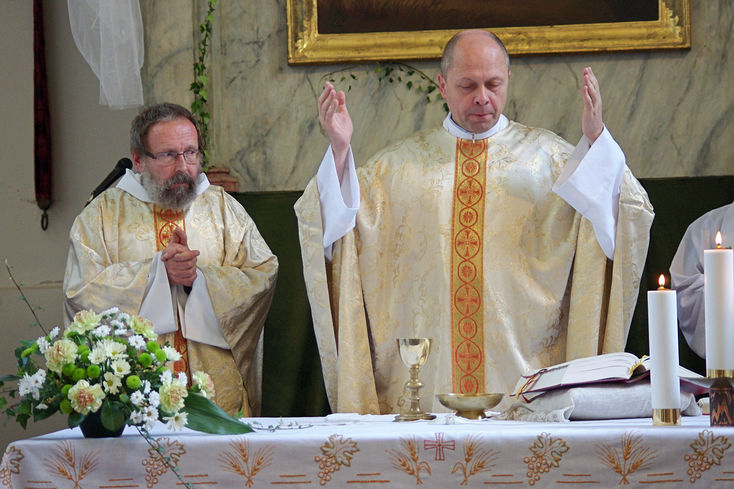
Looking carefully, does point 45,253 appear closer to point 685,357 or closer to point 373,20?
point 373,20

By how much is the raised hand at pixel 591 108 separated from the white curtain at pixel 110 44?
2.34 m

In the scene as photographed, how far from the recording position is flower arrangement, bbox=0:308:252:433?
262 cm

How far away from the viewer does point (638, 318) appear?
528cm

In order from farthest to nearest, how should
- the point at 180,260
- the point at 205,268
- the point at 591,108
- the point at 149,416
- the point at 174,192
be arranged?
the point at 174,192 < the point at 205,268 < the point at 180,260 < the point at 591,108 < the point at 149,416

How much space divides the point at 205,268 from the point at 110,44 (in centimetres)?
140

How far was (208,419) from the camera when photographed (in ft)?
8.87

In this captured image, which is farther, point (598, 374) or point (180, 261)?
point (180, 261)

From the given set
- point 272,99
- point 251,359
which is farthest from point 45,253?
point 251,359

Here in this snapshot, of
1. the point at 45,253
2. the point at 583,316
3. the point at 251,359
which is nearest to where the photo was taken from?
the point at 583,316

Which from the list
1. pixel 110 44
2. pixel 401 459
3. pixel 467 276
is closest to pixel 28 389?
pixel 401 459

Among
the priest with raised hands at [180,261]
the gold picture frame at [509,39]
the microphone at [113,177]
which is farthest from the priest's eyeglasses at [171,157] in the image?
the gold picture frame at [509,39]

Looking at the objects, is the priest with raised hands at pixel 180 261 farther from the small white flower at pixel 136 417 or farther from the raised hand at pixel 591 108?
the small white flower at pixel 136 417

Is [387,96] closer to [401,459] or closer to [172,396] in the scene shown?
[172,396]

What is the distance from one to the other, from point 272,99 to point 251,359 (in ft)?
6.01
